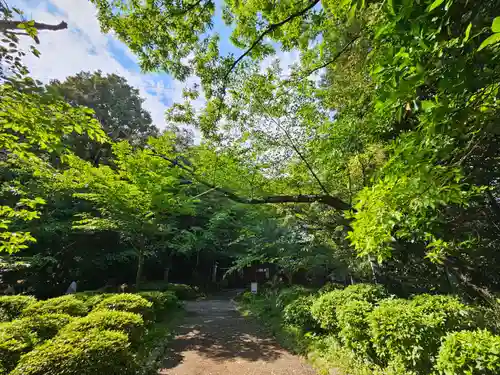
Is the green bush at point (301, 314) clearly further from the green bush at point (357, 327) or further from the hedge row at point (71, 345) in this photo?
the hedge row at point (71, 345)

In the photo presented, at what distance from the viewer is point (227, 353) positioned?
5750mm

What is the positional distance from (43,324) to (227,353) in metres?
3.73

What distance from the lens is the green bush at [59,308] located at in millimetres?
5922

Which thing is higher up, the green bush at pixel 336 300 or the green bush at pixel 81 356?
the green bush at pixel 336 300

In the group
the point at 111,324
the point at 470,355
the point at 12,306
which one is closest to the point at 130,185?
the point at 12,306

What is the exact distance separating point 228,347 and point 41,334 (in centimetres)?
391

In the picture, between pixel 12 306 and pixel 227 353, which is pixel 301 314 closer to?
pixel 227 353

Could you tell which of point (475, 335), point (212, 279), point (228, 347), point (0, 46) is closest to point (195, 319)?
point (228, 347)

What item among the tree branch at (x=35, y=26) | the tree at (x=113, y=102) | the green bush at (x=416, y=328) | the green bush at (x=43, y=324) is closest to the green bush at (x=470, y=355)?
the green bush at (x=416, y=328)

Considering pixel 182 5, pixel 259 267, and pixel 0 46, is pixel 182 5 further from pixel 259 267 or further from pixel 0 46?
pixel 259 267

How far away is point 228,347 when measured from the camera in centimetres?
618

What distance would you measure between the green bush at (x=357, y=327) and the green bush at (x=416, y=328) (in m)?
0.24

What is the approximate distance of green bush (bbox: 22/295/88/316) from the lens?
19.4 feet

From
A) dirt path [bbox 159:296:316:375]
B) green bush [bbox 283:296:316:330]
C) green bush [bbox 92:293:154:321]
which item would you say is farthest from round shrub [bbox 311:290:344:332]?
green bush [bbox 92:293:154:321]
